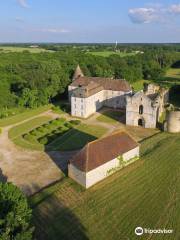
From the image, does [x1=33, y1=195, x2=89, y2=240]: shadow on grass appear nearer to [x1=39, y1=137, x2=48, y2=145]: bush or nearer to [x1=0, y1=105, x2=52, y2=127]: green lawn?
[x1=39, y1=137, x2=48, y2=145]: bush

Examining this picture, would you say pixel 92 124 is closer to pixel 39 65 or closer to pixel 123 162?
pixel 123 162

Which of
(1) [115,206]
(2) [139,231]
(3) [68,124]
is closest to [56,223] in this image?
(1) [115,206]

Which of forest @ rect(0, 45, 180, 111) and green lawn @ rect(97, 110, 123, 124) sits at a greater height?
forest @ rect(0, 45, 180, 111)

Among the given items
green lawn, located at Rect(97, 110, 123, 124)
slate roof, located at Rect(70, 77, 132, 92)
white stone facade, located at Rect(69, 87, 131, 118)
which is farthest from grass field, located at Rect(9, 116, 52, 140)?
slate roof, located at Rect(70, 77, 132, 92)

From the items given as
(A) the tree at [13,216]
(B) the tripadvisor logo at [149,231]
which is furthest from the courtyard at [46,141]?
(B) the tripadvisor logo at [149,231]

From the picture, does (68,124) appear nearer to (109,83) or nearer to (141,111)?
(141,111)

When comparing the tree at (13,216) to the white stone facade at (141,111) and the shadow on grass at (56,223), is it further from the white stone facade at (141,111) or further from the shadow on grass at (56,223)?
the white stone facade at (141,111)
